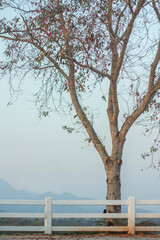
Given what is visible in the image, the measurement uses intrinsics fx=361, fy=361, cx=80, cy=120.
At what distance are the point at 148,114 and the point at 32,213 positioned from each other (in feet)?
21.1

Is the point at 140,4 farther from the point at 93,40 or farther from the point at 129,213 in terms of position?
the point at 129,213

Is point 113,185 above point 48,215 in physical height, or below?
above

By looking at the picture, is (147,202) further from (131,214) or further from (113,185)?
(113,185)

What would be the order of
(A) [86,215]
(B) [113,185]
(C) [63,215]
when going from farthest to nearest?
1. (B) [113,185]
2. (A) [86,215]
3. (C) [63,215]

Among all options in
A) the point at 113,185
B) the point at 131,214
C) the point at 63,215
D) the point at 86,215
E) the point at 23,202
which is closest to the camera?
the point at 23,202

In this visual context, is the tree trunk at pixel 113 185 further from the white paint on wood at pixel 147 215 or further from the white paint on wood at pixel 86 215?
the white paint on wood at pixel 147 215

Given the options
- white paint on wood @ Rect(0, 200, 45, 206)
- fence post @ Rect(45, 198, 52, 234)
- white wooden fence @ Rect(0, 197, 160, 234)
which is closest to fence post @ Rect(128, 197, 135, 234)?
white wooden fence @ Rect(0, 197, 160, 234)

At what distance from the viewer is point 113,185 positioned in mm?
14008

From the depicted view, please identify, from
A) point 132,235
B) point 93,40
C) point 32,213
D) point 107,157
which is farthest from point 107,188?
point 93,40

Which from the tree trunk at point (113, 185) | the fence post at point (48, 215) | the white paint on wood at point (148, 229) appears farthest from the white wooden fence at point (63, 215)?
the tree trunk at point (113, 185)

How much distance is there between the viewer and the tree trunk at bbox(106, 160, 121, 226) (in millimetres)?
13648

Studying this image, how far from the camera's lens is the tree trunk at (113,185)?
44.8 ft

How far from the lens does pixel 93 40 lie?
13.6 metres

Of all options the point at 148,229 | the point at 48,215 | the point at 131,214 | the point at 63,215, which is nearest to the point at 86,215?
the point at 63,215
